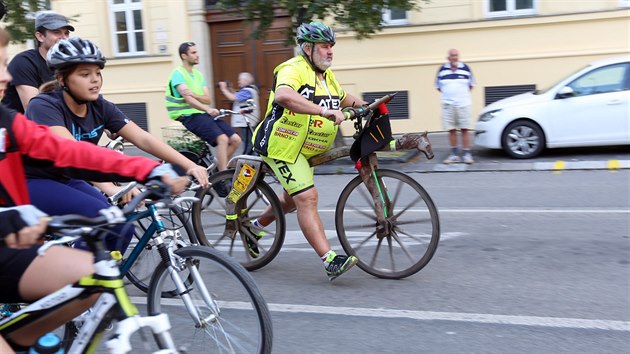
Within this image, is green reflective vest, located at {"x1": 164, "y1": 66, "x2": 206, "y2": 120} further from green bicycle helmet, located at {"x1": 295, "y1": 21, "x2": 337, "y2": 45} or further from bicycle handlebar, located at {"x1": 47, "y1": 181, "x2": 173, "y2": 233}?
bicycle handlebar, located at {"x1": 47, "y1": 181, "x2": 173, "y2": 233}

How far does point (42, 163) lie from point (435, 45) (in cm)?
1253

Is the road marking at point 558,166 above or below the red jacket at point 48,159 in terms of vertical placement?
below

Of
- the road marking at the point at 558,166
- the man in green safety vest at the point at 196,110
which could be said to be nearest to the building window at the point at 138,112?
the man in green safety vest at the point at 196,110

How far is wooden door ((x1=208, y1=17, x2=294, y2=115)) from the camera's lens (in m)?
15.8

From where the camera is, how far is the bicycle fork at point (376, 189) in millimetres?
4969

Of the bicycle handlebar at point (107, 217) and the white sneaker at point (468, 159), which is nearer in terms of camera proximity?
the bicycle handlebar at point (107, 217)

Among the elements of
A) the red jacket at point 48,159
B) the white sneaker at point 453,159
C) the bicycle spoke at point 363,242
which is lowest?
the white sneaker at point 453,159

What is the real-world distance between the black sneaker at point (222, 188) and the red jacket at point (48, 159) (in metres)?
2.69

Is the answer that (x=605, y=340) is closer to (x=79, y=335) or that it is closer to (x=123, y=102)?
(x=79, y=335)

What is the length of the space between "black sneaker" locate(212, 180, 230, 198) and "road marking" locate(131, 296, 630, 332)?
1.18 m

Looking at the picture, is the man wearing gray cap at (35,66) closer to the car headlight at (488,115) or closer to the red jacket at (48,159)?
the red jacket at (48,159)

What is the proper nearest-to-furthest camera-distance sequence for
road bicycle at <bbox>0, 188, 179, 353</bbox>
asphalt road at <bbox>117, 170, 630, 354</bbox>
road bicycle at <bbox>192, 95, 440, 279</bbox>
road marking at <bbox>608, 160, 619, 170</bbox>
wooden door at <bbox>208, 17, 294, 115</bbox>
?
road bicycle at <bbox>0, 188, 179, 353</bbox>
asphalt road at <bbox>117, 170, 630, 354</bbox>
road bicycle at <bbox>192, 95, 440, 279</bbox>
road marking at <bbox>608, 160, 619, 170</bbox>
wooden door at <bbox>208, 17, 294, 115</bbox>

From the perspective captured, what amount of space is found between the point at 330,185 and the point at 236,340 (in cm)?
686

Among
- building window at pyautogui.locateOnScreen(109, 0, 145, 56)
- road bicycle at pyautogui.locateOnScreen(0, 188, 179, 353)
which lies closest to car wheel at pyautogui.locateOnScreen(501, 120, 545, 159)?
road bicycle at pyautogui.locateOnScreen(0, 188, 179, 353)
